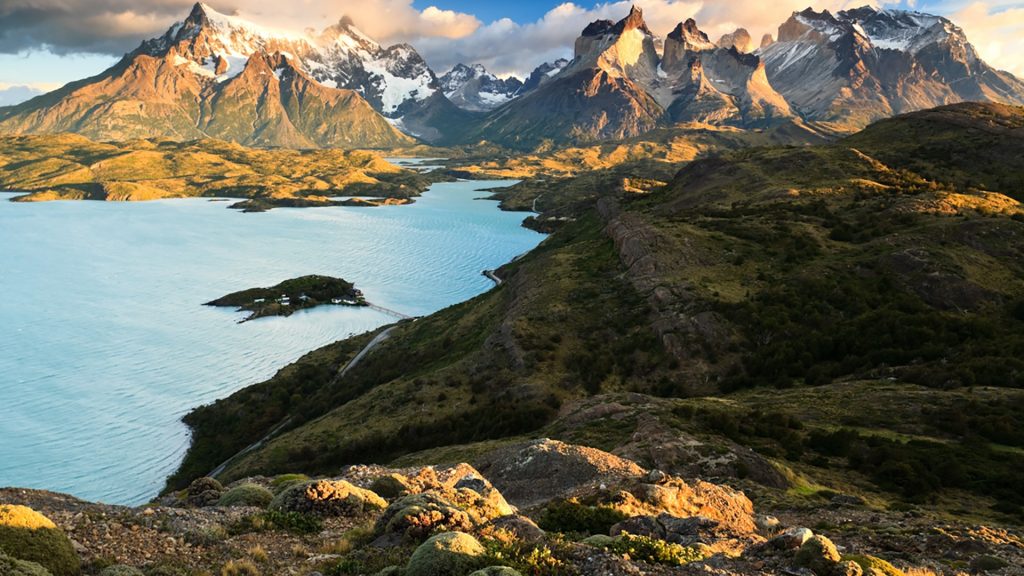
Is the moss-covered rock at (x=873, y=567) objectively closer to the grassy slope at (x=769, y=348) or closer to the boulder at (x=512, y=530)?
the boulder at (x=512, y=530)

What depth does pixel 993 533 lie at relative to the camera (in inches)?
770

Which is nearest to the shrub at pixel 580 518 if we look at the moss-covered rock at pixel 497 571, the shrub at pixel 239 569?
the moss-covered rock at pixel 497 571

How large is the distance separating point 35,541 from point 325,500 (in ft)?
31.3

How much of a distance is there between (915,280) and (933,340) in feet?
41.7

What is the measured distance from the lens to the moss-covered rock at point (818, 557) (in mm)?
14195

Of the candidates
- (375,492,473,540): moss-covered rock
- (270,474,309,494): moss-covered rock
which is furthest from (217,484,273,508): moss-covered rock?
(375,492,473,540): moss-covered rock

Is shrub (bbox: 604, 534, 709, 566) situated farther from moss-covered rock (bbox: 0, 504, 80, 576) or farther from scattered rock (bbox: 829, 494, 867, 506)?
moss-covered rock (bbox: 0, 504, 80, 576)

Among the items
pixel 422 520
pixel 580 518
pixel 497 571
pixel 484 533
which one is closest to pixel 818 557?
pixel 497 571

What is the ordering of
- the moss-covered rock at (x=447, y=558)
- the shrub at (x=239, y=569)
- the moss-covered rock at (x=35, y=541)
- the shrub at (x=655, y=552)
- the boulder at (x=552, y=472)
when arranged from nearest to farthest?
1. the moss-covered rock at (x=35, y=541)
2. the moss-covered rock at (x=447, y=558)
3. the shrub at (x=655, y=552)
4. the shrub at (x=239, y=569)
5. the boulder at (x=552, y=472)

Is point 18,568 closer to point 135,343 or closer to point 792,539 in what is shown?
point 792,539

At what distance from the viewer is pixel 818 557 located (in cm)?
1436

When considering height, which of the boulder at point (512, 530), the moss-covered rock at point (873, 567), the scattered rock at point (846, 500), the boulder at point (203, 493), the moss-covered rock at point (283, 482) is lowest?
the moss-covered rock at point (283, 482)

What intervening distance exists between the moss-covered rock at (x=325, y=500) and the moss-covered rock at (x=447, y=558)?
8.93m

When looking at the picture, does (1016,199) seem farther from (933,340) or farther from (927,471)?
(927,471)
